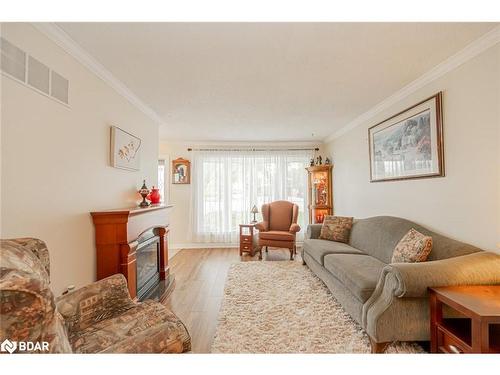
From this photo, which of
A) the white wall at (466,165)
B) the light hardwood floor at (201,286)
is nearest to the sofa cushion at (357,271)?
the white wall at (466,165)

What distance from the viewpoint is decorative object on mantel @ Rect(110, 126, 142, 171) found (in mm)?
2505

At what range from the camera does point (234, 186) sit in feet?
17.6

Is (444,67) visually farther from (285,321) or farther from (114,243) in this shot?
(114,243)

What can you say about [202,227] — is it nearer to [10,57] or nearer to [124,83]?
[124,83]

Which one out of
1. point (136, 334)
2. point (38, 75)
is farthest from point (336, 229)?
point (38, 75)

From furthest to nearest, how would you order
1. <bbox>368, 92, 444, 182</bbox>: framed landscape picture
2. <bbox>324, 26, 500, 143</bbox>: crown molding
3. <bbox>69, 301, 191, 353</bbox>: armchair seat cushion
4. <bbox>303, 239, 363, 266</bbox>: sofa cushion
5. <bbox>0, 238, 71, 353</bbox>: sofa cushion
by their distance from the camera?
<bbox>303, 239, 363, 266</bbox>: sofa cushion → <bbox>368, 92, 444, 182</bbox>: framed landscape picture → <bbox>324, 26, 500, 143</bbox>: crown molding → <bbox>69, 301, 191, 353</bbox>: armchair seat cushion → <bbox>0, 238, 71, 353</bbox>: sofa cushion

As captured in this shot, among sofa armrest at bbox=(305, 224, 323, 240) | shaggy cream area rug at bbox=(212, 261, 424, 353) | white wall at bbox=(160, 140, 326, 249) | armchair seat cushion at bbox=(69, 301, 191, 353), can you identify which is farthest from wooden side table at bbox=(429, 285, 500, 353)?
white wall at bbox=(160, 140, 326, 249)

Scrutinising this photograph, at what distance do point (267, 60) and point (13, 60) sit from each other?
177 cm

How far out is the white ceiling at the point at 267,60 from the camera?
1706mm

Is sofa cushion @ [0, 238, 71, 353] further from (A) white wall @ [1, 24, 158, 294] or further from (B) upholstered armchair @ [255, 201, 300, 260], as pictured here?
(B) upholstered armchair @ [255, 201, 300, 260]

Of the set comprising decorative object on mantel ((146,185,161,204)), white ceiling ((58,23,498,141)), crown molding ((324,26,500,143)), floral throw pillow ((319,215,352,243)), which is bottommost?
floral throw pillow ((319,215,352,243))

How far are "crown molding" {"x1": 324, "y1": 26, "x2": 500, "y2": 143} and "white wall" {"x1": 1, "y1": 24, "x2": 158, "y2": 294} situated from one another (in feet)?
10.6

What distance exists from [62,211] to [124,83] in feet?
4.97

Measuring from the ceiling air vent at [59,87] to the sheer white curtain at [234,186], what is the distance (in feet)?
11.4
